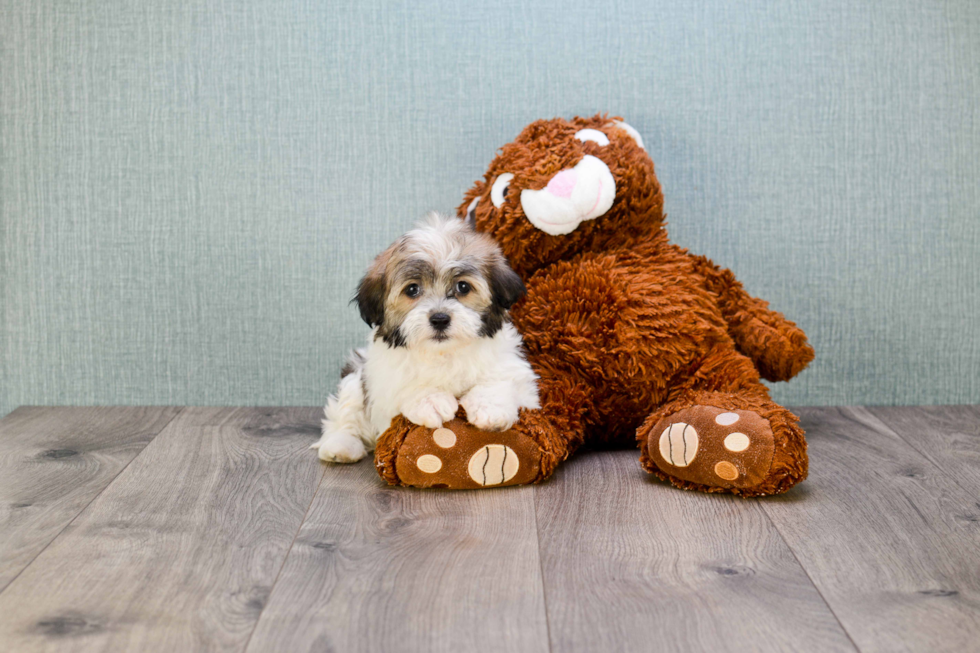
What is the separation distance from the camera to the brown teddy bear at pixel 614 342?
5.50ft

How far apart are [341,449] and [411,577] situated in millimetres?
627

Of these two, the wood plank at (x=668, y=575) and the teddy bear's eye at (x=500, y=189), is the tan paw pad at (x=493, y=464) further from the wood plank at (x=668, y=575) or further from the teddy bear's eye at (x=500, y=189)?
the teddy bear's eye at (x=500, y=189)

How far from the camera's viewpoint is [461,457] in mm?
1682

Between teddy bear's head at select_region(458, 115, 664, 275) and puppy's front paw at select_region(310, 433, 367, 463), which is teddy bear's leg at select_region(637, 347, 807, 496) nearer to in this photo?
Answer: teddy bear's head at select_region(458, 115, 664, 275)

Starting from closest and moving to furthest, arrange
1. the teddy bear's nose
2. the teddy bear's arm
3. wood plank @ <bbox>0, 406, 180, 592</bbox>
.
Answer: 1. wood plank @ <bbox>0, 406, 180, 592</bbox>
2. the teddy bear's nose
3. the teddy bear's arm

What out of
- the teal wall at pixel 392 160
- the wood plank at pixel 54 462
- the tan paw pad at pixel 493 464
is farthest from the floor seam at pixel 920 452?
the wood plank at pixel 54 462

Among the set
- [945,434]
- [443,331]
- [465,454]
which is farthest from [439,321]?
[945,434]

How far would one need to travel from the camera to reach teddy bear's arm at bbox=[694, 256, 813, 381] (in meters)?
2.02

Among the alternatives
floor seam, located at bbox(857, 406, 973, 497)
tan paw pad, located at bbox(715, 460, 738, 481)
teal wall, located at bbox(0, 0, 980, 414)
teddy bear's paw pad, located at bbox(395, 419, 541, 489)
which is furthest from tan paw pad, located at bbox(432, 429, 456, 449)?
floor seam, located at bbox(857, 406, 973, 497)

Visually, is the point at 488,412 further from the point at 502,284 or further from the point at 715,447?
the point at 715,447

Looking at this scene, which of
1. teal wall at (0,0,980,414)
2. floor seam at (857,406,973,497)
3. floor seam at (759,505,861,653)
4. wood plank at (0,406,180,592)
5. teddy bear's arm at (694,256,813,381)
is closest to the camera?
floor seam at (759,505,861,653)

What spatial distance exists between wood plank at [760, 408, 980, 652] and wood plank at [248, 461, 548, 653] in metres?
0.45

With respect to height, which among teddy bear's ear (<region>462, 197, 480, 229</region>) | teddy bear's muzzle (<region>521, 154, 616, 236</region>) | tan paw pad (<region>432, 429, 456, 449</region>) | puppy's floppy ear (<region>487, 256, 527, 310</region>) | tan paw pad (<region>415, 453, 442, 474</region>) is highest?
teddy bear's muzzle (<region>521, 154, 616, 236</region>)

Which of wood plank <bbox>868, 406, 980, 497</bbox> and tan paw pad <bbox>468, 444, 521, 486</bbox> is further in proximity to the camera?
wood plank <bbox>868, 406, 980, 497</bbox>
